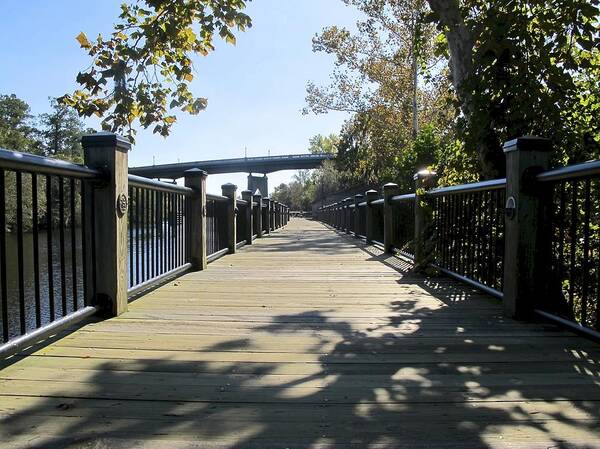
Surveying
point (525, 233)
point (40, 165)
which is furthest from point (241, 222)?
point (40, 165)

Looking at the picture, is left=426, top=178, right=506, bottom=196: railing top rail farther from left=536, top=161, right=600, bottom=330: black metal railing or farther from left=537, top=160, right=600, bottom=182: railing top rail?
left=537, top=160, right=600, bottom=182: railing top rail

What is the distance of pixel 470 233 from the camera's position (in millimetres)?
4457

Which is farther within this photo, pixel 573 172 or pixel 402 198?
pixel 402 198

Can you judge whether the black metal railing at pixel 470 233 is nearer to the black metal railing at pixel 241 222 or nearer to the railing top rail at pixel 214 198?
the railing top rail at pixel 214 198

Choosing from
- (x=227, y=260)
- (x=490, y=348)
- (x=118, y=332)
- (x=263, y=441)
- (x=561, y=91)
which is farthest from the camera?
(x=227, y=260)

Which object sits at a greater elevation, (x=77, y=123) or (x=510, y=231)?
(x=77, y=123)

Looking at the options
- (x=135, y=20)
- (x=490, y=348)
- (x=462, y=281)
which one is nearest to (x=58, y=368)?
(x=490, y=348)

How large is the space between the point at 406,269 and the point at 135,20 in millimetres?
5551

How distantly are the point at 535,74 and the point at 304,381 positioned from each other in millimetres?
3762

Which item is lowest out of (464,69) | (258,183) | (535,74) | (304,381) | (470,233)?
(304,381)

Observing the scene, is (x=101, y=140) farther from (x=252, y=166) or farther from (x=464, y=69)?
(x=252, y=166)

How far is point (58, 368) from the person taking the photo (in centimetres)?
221

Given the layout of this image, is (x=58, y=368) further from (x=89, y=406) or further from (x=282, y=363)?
(x=282, y=363)

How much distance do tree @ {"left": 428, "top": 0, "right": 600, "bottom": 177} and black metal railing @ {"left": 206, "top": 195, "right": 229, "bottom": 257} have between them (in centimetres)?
348
